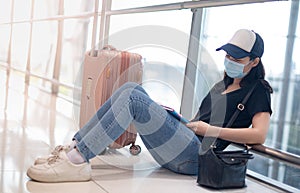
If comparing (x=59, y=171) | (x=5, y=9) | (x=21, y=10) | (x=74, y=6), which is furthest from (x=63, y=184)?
(x=5, y=9)

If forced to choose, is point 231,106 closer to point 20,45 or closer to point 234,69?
point 234,69

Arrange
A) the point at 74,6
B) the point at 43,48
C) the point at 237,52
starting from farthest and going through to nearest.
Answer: the point at 43,48 → the point at 74,6 → the point at 237,52

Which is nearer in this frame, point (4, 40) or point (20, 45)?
point (20, 45)

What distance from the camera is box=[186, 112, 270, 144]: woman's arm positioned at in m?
1.64

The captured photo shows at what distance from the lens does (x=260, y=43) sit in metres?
1.75

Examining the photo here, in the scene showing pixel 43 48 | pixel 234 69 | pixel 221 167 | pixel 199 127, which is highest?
pixel 234 69

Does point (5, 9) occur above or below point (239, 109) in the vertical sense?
above

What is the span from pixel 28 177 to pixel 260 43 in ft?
3.48

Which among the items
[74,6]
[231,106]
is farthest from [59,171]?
[74,6]

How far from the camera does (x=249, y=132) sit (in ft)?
5.44

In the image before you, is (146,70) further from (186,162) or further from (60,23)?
(60,23)

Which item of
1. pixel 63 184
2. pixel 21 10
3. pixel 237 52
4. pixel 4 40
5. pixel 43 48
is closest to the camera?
pixel 63 184

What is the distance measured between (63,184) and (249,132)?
0.73m

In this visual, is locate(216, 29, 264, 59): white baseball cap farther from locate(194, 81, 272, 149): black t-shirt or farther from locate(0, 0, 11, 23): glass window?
locate(0, 0, 11, 23): glass window
